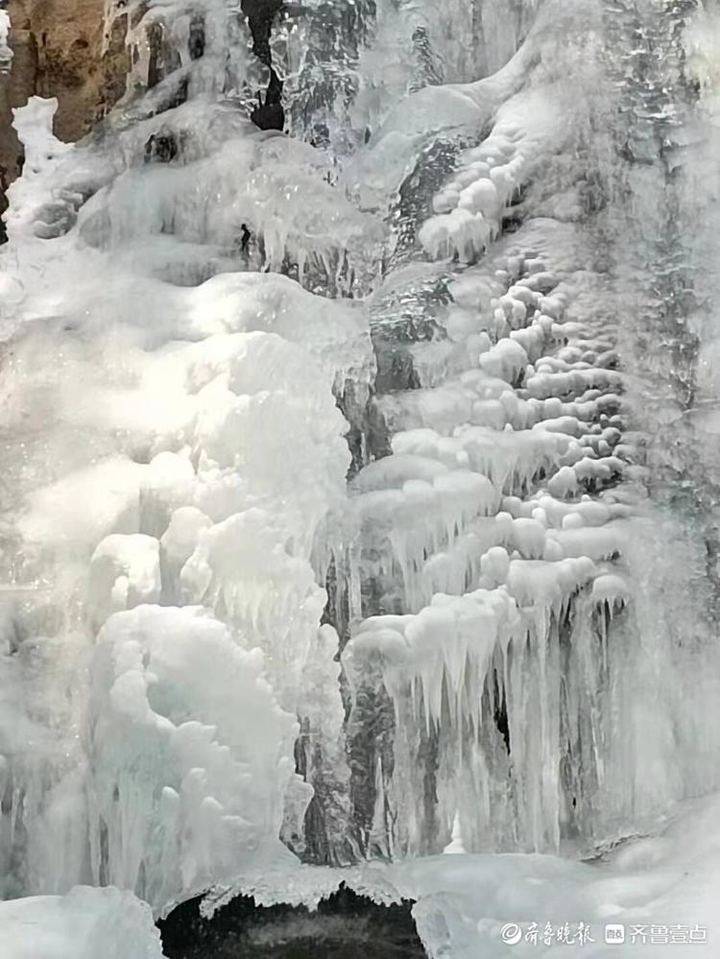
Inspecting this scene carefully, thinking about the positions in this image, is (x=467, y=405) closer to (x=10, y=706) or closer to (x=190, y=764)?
(x=190, y=764)

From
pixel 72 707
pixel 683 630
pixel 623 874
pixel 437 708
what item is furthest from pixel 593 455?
pixel 72 707

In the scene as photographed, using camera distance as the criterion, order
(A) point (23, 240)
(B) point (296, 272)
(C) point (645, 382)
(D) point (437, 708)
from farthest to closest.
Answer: (A) point (23, 240), (B) point (296, 272), (C) point (645, 382), (D) point (437, 708)

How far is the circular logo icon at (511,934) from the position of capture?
11.1ft

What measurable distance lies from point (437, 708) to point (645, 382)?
163 centimetres

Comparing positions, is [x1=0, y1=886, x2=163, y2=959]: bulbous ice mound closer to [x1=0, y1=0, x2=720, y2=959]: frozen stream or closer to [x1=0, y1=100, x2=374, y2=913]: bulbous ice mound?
[x1=0, y1=0, x2=720, y2=959]: frozen stream

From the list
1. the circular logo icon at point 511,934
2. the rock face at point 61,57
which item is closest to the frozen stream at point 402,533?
the circular logo icon at point 511,934

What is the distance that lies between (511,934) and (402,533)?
141 centimetres

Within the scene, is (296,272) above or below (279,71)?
below

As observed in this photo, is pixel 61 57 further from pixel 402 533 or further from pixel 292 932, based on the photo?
pixel 292 932

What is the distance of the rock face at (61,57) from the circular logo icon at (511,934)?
515 centimetres

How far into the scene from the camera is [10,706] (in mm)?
3814

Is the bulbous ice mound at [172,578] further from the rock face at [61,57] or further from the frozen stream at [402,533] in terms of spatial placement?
the rock face at [61,57]

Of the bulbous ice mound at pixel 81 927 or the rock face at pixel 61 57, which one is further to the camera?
the rock face at pixel 61 57

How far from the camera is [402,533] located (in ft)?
13.3
